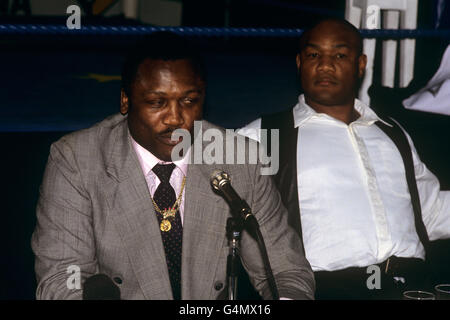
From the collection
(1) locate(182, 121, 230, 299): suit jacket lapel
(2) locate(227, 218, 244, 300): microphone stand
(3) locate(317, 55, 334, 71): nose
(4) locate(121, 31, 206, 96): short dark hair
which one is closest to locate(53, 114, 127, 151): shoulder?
(4) locate(121, 31, 206, 96): short dark hair

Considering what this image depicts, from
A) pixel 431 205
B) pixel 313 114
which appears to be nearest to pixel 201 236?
pixel 313 114

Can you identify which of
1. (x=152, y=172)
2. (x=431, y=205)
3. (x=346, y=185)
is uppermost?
(x=152, y=172)

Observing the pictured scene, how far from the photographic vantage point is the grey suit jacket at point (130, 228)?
6.22 feet

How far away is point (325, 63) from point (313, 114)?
0.72ft

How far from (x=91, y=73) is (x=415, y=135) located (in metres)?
4.56

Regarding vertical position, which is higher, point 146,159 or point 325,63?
point 325,63

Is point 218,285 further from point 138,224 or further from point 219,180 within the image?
point 219,180

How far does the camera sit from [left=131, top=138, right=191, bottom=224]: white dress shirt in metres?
2.08

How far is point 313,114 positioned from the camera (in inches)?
108

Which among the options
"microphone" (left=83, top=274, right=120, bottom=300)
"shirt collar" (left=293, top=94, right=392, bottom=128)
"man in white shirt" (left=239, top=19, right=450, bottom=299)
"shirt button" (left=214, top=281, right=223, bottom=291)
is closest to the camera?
"microphone" (left=83, top=274, right=120, bottom=300)

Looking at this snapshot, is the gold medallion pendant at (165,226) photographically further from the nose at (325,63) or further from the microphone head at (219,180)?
the nose at (325,63)

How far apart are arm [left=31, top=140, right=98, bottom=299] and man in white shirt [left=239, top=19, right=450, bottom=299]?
2.96 feet

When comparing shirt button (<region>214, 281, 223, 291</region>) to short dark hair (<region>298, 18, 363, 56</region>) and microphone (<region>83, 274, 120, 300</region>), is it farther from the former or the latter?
short dark hair (<region>298, 18, 363, 56</region>)

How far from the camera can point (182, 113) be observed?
195 cm
